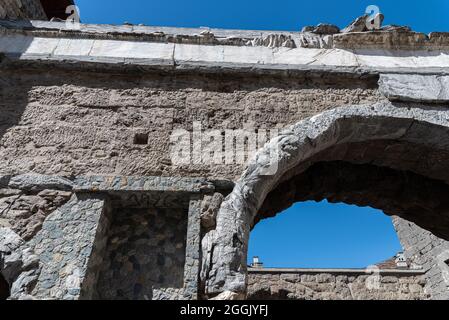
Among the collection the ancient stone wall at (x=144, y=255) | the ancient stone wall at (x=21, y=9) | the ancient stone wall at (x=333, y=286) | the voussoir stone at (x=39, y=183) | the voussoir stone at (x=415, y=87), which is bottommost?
the ancient stone wall at (x=144, y=255)

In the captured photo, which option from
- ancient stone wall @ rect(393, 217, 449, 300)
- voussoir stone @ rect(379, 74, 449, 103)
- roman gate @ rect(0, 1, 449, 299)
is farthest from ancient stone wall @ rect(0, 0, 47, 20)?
ancient stone wall @ rect(393, 217, 449, 300)

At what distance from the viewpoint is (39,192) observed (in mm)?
2676

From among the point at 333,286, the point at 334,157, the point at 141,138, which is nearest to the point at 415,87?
the point at 334,157

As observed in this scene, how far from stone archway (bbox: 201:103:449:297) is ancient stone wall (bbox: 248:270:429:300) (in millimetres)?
3781

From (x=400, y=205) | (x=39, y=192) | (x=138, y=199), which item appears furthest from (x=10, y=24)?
(x=400, y=205)

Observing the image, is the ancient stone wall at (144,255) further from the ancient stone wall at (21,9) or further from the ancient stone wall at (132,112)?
the ancient stone wall at (21,9)

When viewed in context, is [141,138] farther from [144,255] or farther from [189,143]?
[144,255]

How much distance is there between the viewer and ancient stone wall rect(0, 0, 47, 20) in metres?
4.39

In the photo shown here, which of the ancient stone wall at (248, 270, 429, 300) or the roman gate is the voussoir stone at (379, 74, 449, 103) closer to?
the roman gate

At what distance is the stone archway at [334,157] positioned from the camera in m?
2.39

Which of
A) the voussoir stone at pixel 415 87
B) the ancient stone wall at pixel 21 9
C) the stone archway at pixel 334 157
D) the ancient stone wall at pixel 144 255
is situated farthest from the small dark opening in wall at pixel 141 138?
the ancient stone wall at pixel 21 9

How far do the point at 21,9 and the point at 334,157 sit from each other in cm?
456

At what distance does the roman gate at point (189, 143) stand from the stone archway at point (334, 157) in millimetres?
14

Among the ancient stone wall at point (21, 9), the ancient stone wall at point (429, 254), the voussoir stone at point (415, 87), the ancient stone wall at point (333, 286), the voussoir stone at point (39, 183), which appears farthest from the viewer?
the ancient stone wall at point (333, 286)
